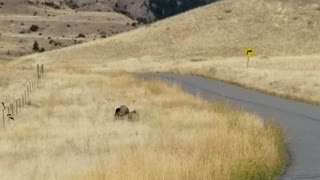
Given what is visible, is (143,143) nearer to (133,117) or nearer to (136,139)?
(136,139)

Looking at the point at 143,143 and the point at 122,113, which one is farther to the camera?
the point at 122,113

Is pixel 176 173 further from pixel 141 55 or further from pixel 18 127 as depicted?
pixel 141 55

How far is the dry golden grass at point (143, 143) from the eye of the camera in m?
12.6

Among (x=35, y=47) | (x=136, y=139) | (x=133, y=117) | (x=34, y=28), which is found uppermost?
(x=34, y=28)

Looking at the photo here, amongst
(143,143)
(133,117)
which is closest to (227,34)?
(133,117)

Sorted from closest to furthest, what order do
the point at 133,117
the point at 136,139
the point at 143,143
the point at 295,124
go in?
the point at 143,143 → the point at 136,139 → the point at 295,124 → the point at 133,117

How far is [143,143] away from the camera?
17156 mm

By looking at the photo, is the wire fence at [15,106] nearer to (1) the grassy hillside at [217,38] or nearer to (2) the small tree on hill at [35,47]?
(1) the grassy hillside at [217,38]

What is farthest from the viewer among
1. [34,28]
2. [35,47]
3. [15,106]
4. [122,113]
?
[34,28]

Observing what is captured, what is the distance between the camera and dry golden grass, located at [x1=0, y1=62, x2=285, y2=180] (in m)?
12.6

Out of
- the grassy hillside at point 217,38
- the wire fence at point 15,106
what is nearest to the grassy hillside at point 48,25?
the grassy hillside at point 217,38

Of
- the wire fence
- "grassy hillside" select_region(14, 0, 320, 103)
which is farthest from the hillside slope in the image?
the wire fence

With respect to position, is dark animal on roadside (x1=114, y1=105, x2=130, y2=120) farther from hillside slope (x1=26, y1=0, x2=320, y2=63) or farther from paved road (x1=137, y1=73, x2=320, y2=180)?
hillside slope (x1=26, y1=0, x2=320, y2=63)

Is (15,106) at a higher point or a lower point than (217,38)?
lower
